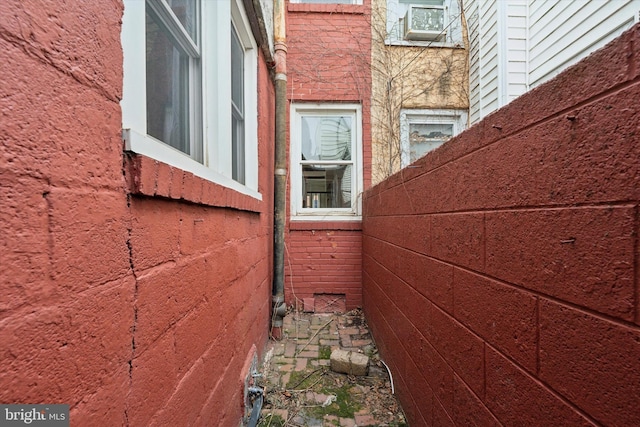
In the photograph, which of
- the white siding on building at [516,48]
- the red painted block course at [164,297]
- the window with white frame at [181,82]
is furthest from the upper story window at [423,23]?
the red painted block course at [164,297]

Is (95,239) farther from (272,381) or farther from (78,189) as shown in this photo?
(272,381)

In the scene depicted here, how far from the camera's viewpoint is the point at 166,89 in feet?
4.65

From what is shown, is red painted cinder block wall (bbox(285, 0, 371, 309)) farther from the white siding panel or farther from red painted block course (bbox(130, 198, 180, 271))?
red painted block course (bbox(130, 198, 180, 271))

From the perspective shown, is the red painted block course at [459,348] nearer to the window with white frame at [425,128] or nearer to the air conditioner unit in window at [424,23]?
the window with white frame at [425,128]

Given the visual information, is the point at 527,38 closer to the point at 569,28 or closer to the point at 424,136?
the point at 569,28

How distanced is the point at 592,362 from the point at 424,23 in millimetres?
5305

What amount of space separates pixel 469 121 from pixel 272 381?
446 centimetres

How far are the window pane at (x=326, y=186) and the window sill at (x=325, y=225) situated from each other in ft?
1.05

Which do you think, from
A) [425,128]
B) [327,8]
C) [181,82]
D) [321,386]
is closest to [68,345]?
[181,82]

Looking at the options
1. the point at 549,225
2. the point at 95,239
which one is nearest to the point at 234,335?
the point at 95,239

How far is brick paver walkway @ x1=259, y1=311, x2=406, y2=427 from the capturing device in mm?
2352

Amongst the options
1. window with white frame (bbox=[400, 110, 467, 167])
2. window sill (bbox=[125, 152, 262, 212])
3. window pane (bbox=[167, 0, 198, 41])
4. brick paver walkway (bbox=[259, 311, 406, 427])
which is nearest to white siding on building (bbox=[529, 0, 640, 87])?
window with white frame (bbox=[400, 110, 467, 167])

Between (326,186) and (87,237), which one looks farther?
(326,186)

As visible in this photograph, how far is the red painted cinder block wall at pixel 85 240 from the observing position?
541mm
